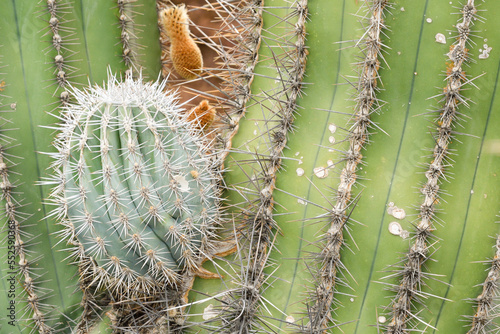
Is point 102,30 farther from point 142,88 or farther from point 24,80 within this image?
point 142,88

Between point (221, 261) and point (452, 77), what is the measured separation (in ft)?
3.69

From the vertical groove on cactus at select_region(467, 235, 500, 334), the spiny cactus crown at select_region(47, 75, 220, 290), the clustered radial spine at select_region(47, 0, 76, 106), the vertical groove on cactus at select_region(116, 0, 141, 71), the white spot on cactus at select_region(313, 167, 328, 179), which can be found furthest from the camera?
the vertical groove on cactus at select_region(116, 0, 141, 71)

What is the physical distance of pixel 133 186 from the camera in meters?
1.54

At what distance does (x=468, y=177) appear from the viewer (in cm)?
167

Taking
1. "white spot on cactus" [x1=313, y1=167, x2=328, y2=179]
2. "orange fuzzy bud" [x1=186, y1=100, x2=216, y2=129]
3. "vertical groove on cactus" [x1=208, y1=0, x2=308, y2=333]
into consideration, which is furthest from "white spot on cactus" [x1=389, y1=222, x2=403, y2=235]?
"orange fuzzy bud" [x1=186, y1=100, x2=216, y2=129]

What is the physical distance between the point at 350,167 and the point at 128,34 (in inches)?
46.4

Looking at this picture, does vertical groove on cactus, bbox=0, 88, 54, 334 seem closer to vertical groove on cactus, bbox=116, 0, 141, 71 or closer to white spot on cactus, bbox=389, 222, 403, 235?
vertical groove on cactus, bbox=116, 0, 141, 71

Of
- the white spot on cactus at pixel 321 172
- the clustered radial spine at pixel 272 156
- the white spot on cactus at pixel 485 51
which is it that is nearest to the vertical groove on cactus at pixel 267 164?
the clustered radial spine at pixel 272 156

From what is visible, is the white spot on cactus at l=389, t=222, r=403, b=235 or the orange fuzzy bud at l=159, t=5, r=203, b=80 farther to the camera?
the orange fuzzy bud at l=159, t=5, r=203, b=80

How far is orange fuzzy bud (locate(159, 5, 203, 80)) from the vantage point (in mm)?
2090

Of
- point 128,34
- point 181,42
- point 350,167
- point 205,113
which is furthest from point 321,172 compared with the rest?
point 128,34

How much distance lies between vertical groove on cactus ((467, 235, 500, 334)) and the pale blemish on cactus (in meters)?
1.00

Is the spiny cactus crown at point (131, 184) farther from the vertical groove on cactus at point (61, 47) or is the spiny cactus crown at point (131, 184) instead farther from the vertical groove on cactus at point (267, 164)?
the vertical groove on cactus at point (61, 47)

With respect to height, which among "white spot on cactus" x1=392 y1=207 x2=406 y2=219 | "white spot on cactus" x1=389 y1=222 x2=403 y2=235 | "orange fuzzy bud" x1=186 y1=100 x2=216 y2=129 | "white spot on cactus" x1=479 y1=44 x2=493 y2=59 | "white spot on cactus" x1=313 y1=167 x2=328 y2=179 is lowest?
"white spot on cactus" x1=389 y1=222 x2=403 y2=235
